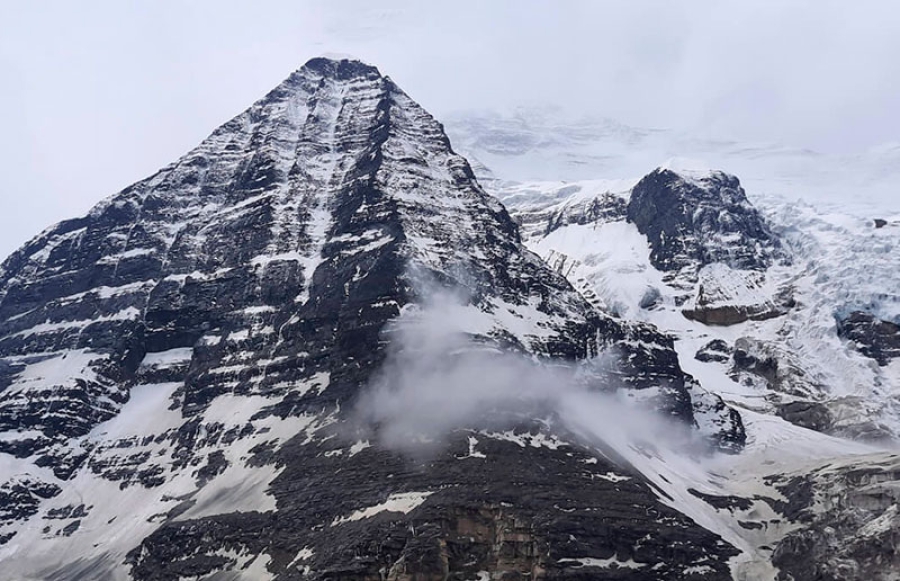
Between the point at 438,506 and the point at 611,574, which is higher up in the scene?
the point at 438,506

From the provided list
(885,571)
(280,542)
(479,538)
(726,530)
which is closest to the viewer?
(885,571)

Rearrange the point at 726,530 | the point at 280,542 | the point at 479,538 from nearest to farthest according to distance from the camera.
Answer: the point at 479,538 → the point at 280,542 → the point at 726,530

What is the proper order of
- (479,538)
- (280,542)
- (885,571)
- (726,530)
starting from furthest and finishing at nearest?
(726,530), (280,542), (479,538), (885,571)

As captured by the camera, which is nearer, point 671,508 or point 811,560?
point 811,560

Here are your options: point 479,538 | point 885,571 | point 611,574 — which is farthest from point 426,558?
point 885,571

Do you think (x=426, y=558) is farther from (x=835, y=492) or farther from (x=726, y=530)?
(x=835, y=492)

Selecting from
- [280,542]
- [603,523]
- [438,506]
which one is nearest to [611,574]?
[603,523]

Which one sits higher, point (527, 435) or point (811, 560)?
point (527, 435)

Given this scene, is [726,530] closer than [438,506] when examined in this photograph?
No

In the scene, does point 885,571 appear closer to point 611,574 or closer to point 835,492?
point 611,574
